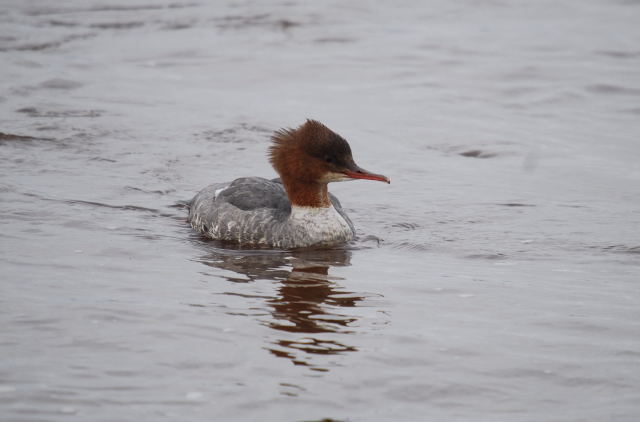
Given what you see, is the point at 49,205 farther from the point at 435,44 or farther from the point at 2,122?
the point at 435,44

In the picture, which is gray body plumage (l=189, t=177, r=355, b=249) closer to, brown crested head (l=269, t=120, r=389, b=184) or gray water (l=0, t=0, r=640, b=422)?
gray water (l=0, t=0, r=640, b=422)

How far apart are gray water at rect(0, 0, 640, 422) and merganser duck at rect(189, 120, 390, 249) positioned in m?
0.21

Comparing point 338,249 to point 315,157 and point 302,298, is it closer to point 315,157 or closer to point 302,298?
point 315,157

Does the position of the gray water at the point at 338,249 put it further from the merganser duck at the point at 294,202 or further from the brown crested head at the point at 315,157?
the brown crested head at the point at 315,157

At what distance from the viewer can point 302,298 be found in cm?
734

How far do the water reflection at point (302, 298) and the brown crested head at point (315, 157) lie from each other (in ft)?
2.36

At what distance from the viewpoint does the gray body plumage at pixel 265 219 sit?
9.09m

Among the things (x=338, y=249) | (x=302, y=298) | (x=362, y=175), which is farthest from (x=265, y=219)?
(x=302, y=298)

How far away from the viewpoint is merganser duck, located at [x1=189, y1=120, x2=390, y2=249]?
352 inches

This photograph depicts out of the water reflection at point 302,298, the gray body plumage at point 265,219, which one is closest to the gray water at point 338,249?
the water reflection at point 302,298

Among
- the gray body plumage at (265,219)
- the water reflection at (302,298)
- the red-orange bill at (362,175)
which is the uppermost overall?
the red-orange bill at (362,175)

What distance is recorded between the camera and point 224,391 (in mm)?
5512

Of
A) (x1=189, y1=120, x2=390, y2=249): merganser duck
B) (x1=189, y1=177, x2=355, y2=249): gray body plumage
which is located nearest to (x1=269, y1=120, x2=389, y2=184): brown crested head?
(x1=189, y1=120, x2=390, y2=249): merganser duck

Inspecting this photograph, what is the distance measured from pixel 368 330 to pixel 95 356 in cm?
184
